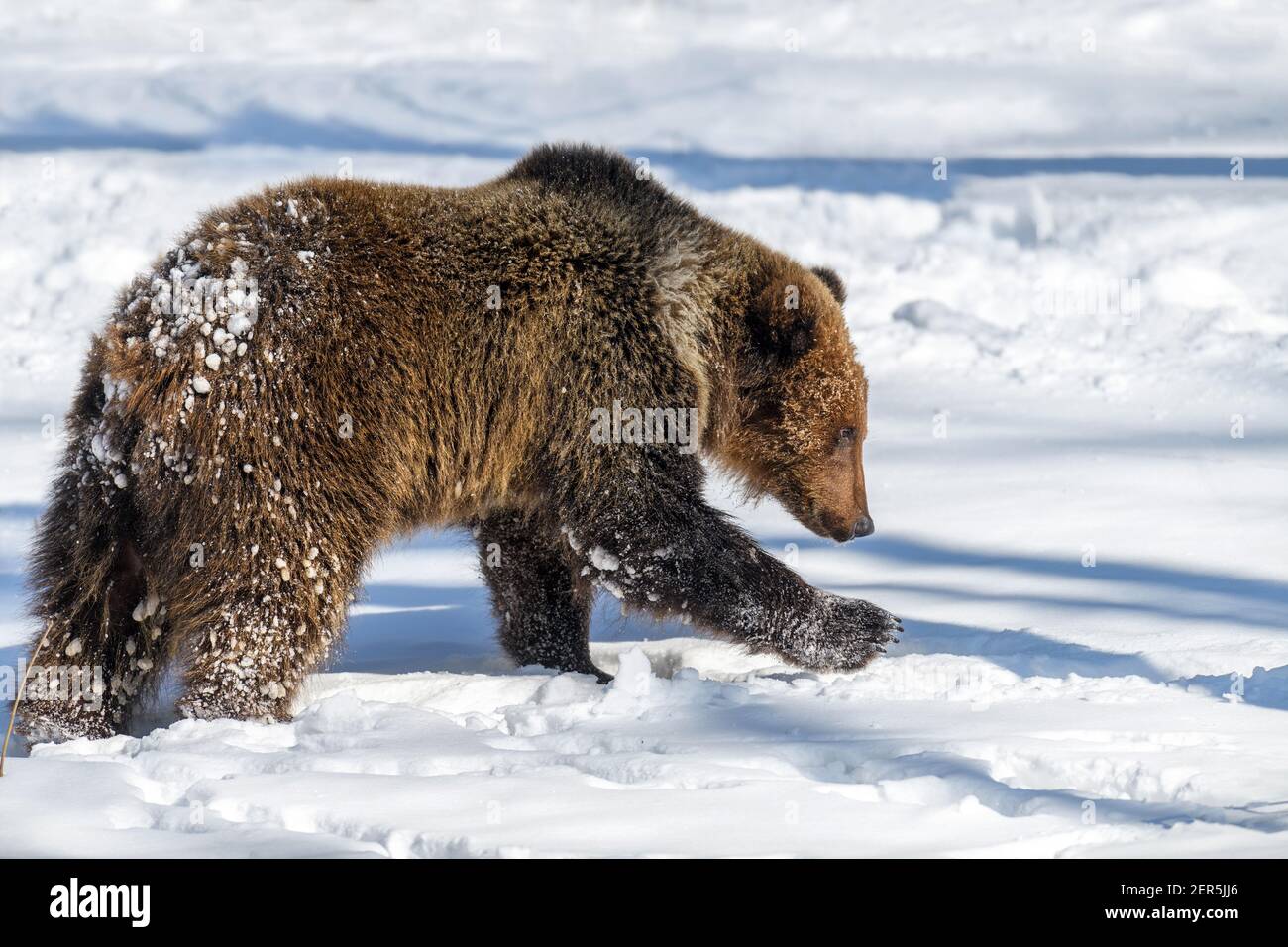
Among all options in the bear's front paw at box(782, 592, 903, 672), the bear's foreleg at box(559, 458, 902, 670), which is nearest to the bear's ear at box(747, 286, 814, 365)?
the bear's foreleg at box(559, 458, 902, 670)

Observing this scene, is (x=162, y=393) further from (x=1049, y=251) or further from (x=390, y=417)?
(x=1049, y=251)

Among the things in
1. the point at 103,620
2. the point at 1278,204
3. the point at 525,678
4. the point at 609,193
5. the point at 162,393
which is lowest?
the point at 525,678

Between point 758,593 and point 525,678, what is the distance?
959 mm

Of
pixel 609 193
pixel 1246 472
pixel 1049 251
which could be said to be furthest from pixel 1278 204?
pixel 609 193

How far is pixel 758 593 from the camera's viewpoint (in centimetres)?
509

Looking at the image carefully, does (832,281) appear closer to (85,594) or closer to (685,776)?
(685,776)

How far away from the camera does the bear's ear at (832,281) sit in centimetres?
624

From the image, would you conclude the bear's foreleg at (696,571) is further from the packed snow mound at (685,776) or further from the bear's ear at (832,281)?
the bear's ear at (832,281)

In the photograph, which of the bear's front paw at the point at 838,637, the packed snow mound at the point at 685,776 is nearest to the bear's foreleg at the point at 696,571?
the bear's front paw at the point at 838,637

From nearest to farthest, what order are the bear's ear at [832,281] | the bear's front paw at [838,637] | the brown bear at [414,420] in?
the brown bear at [414,420], the bear's front paw at [838,637], the bear's ear at [832,281]

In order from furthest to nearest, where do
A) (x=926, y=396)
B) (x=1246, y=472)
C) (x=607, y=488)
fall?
(x=926, y=396) → (x=1246, y=472) → (x=607, y=488)

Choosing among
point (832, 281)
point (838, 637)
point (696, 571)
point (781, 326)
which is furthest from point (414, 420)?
point (832, 281)

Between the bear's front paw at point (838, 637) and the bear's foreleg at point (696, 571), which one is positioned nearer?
the bear's foreleg at point (696, 571)

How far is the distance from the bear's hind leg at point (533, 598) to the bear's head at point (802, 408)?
0.92 meters
